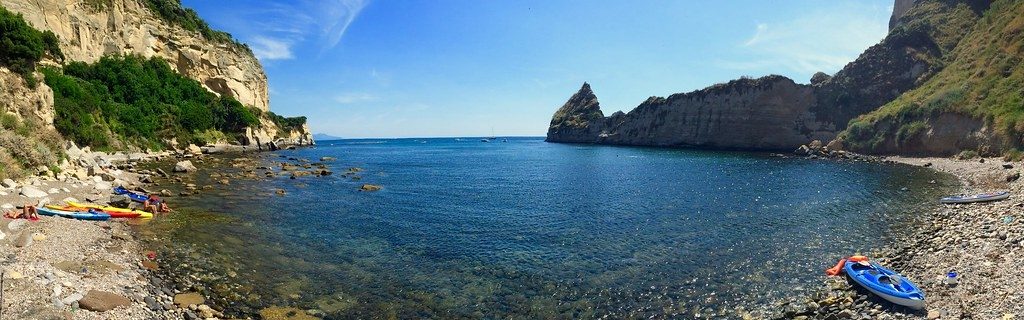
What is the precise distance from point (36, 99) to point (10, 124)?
7.15 m

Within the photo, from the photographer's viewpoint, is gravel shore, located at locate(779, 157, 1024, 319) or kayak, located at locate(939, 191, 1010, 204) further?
kayak, located at locate(939, 191, 1010, 204)

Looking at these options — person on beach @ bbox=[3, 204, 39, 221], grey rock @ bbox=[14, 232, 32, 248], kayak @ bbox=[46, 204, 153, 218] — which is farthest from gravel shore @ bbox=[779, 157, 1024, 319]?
kayak @ bbox=[46, 204, 153, 218]

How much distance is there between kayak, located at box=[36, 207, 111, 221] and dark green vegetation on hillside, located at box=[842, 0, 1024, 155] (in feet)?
235

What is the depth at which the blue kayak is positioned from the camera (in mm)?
13258

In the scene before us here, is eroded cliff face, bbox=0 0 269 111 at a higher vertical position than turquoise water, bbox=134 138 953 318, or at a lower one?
higher

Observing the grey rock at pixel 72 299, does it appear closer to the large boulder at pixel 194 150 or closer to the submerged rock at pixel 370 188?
the submerged rock at pixel 370 188

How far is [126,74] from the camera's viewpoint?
216ft

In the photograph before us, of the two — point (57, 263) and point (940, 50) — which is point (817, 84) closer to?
point (940, 50)

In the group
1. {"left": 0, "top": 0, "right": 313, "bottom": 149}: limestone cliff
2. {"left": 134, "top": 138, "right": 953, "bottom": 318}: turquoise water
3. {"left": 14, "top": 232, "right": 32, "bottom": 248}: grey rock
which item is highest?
{"left": 0, "top": 0, "right": 313, "bottom": 149}: limestone cliff

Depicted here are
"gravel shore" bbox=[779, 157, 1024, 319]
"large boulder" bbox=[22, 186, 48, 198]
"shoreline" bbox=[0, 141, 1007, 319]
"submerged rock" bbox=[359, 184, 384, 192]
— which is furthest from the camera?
"submerged rock" bbox=[359, 184, 384, 192]

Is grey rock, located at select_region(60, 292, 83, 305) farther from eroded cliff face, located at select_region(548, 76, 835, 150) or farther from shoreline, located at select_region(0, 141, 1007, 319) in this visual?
eroded cliff face, located at select_region(548, 76, 835, 150)

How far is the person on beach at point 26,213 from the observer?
18464mm

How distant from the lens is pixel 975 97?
183 ft

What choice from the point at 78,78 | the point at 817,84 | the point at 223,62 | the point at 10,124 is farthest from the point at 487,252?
the point at 817,84
